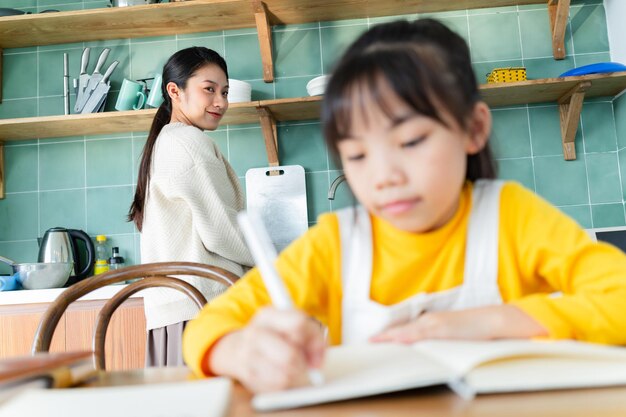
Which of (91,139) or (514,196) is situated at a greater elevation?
(91,139)

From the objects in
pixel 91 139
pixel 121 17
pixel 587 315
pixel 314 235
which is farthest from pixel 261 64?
pixel 587 315

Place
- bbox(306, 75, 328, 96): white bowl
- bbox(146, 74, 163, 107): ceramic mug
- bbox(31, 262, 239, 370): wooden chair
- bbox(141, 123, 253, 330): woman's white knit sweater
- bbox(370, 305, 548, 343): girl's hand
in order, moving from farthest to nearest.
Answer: bbox(146, 74, 163, 107): ceramic mug < bbox(306, 75, 328, 96): white bowl < bbox(141, 123, 253, 330): woman's white knit sweater < bbox(31, 262, 239, 370): wooden chair < bbox(370, 305, 548, 343): girl's hand

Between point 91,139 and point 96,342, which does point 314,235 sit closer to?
point 96,342

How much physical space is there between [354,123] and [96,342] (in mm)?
661

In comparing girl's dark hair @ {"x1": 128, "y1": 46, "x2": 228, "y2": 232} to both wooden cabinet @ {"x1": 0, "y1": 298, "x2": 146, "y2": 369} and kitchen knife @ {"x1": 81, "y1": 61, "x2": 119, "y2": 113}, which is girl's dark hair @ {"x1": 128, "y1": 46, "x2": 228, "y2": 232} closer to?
wooden cabinet @ {"x1": 0, "y1": 298, "x2": 146, "y2": 369}

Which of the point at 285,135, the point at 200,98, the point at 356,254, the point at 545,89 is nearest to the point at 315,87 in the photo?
the point at 285,135

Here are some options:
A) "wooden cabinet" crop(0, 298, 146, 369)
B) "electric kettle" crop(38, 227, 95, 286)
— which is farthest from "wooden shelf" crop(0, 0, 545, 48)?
"wooden cabinet" crop(0, 298, 146, 369)

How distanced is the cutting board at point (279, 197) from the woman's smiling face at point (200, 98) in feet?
2.02

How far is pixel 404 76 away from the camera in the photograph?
0.64 m

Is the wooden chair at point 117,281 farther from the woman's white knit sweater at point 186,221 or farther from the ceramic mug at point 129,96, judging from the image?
the ceramic mug at point 129,96

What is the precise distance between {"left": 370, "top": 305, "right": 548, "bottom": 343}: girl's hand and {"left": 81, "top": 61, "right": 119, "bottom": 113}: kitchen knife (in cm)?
212

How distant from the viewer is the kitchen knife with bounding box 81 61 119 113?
7.96ft

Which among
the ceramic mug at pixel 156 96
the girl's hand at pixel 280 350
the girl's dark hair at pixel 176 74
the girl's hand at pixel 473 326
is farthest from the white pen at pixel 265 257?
the ceramic mug at pixel 156 96

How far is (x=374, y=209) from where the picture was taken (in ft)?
2.15
